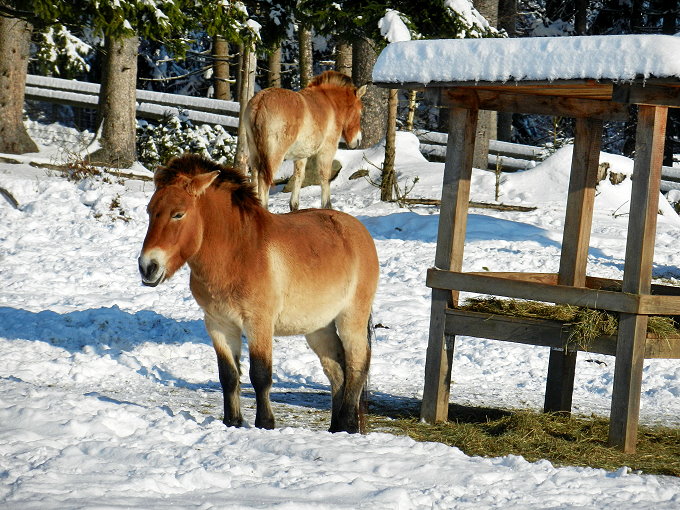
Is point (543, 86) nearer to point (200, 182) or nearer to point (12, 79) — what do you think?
point (200, 182)

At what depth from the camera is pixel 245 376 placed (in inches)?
347

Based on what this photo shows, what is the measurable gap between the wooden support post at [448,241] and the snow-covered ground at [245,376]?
892mm

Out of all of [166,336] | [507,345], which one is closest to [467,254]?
[507,345]

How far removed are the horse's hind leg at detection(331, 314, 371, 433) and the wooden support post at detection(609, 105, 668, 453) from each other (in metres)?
1.81

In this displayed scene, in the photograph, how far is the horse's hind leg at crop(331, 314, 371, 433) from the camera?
6.64 metres

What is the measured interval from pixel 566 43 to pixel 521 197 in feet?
33.0

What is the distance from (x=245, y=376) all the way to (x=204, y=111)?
14852 millimetres

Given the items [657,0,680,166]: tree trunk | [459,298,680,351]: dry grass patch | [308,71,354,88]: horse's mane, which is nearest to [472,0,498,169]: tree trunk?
[308,71,354,88]: horse's mane

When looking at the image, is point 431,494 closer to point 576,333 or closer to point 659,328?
point 576,333

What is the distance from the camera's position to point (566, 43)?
20.2 ft

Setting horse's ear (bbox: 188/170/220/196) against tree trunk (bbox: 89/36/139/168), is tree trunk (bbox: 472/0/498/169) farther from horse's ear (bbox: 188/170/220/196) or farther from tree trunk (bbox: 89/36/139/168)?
horse's ear (bbox: 188/170/220/196)

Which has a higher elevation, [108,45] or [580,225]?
[108,45]

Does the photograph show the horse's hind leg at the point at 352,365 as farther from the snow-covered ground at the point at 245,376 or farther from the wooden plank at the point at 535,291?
the wooden plank at the point at 535,291

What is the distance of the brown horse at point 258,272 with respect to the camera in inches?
233
